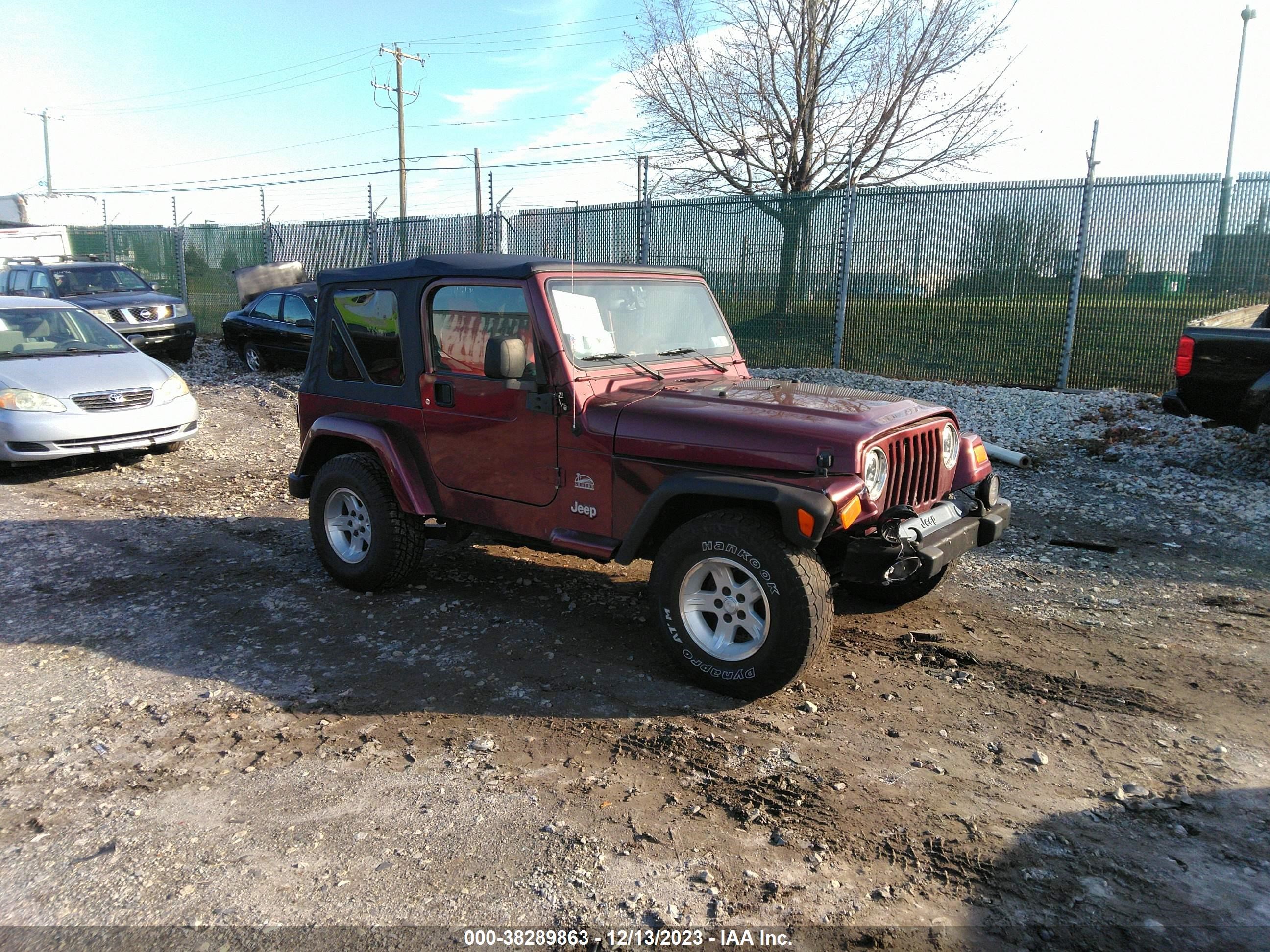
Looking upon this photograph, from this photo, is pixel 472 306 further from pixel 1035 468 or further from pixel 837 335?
pixel 837 335

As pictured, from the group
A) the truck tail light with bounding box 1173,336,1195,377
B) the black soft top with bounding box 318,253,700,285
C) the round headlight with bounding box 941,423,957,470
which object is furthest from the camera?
the truck tail light with bounding box 1173,336,1195,377

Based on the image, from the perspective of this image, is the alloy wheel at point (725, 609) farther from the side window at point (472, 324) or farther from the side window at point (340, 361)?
the side window at point (340, 361)

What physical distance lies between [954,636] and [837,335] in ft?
28.7

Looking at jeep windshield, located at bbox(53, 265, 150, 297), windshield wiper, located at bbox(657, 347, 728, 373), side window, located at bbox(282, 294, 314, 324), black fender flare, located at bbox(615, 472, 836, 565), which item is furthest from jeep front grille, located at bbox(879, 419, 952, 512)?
jeep windshield, located at bbox(53, 265, 150, 297)

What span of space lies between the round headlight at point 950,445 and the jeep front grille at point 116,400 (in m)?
7.34

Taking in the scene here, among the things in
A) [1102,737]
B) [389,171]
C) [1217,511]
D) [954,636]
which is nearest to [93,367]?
[954,636]

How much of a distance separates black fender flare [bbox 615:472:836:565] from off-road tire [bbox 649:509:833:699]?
0.10 metres

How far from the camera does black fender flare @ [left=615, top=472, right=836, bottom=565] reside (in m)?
3.51

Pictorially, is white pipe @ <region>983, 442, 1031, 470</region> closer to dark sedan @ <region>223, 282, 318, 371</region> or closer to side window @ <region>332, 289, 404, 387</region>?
side window @ <region>332, 289, 404, 387</region>

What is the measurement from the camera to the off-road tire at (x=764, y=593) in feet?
11.9

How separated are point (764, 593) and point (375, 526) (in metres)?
2.48

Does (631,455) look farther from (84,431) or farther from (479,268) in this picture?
(84,431)

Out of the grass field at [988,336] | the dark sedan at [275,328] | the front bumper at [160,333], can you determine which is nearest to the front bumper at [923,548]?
the grass field at [988,336]

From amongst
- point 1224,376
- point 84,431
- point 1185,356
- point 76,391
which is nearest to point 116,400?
point 76,391
